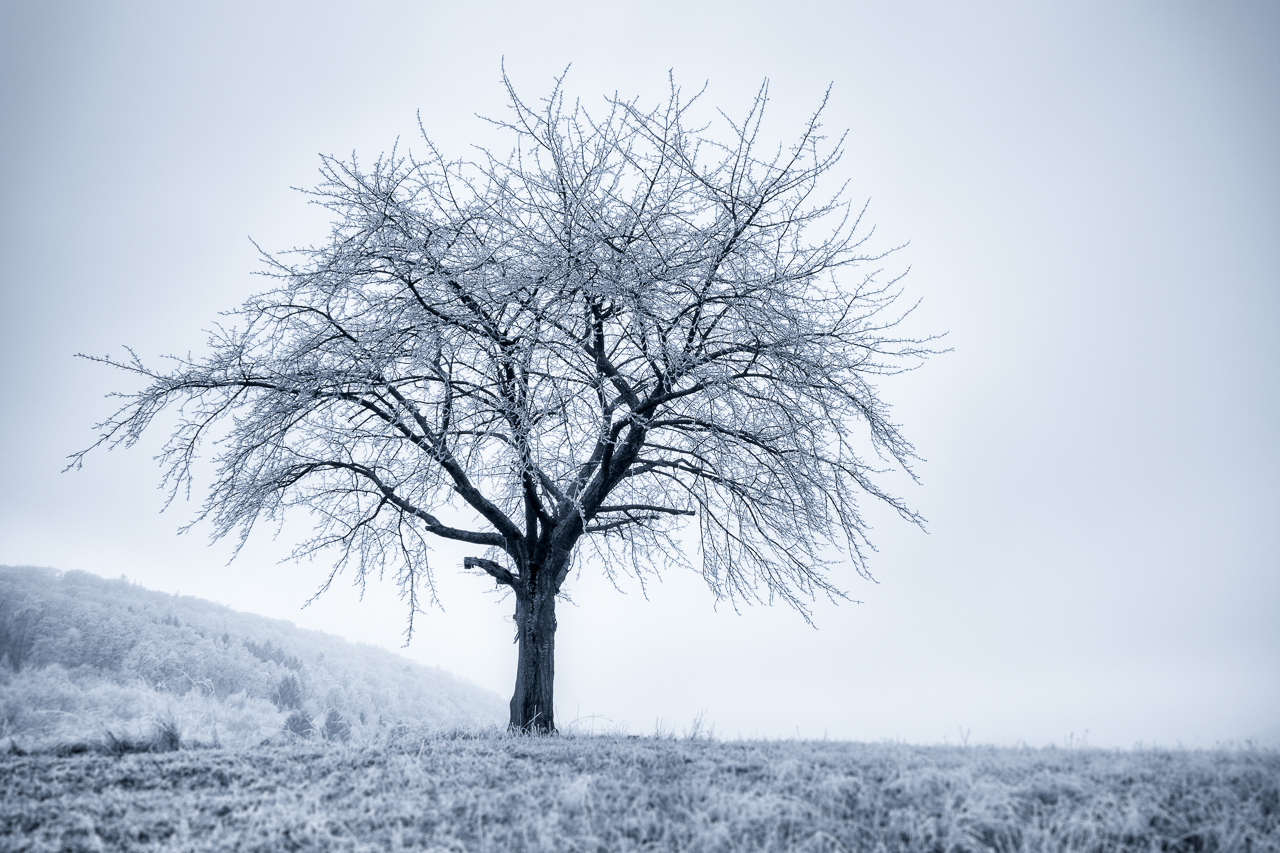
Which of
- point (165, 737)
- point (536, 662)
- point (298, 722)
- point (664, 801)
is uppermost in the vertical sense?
point (536, 662)

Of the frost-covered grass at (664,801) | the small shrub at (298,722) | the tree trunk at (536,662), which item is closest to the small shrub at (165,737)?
the frost-covered grass at (664,801)

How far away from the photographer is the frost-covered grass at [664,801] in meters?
3.95

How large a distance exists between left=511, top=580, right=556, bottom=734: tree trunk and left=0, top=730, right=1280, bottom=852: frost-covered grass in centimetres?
319

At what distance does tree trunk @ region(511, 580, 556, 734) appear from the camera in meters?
8.80

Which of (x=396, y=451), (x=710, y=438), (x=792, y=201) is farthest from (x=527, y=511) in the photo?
(x=792, y=201)

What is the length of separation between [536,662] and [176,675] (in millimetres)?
8358

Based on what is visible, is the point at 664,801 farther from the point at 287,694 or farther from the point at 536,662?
the point at 287,694

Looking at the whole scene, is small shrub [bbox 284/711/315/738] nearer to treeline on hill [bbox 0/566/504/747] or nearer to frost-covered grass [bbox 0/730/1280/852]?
treeline on hill [bbox 0/566/504/747]

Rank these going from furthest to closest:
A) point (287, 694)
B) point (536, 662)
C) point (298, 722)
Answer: point (287, 694), point (298, 722), point (536, 662)

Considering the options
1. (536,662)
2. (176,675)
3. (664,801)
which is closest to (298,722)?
(176,675)

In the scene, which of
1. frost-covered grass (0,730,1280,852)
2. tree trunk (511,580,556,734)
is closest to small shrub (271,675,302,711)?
tree trunk (511,580,556,734)

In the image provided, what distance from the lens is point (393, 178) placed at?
8.68 m

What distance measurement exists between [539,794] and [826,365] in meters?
5.60

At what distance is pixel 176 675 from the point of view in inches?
513
